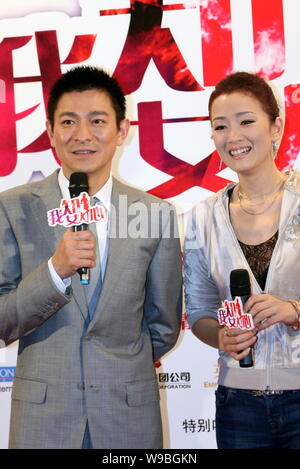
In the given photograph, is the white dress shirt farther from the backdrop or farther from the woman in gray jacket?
the backdrop

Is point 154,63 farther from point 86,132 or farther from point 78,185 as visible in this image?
point 78,185

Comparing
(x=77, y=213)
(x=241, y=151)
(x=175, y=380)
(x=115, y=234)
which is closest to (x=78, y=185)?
(x=77, y=213)

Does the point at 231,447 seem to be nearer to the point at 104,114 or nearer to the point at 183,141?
the point at 104,114

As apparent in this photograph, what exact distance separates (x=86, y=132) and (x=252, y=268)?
0.76 metres

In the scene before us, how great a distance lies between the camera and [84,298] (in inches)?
81.5

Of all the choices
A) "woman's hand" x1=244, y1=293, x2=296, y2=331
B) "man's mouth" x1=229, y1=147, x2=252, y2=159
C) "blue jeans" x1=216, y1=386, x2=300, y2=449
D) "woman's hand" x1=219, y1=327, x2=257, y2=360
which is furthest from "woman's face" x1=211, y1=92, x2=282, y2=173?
"blue jeans" x1=216, y1=386, x2=300, y2=449

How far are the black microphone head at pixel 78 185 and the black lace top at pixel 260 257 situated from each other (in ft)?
2.01

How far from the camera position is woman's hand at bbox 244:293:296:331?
1.94 meters

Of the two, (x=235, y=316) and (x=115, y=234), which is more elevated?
(x=115, y=234)

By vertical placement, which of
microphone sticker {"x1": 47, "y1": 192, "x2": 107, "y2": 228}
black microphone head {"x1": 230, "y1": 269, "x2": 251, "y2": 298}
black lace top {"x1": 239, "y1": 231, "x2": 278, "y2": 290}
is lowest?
black microphone head {"x1": 230, "y1": 269, "x2": 251, "y2": 298}

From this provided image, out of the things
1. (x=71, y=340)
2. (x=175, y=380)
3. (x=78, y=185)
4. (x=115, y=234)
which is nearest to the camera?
(x=78, y=185)

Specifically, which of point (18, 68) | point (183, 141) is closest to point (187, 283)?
point (183, 141)

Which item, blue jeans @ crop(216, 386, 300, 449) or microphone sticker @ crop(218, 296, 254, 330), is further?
blue jeans @ crop(216, 386, 300, 449)

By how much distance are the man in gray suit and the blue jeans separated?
0.25m
